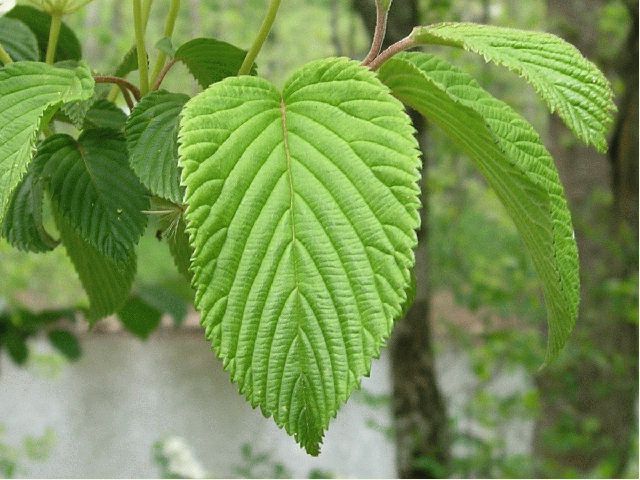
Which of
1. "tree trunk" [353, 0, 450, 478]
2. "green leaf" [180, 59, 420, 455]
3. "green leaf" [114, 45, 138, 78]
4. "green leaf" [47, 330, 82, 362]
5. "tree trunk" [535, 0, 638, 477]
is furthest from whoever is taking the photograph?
"tree trunk" [535, 0, 638, 477]

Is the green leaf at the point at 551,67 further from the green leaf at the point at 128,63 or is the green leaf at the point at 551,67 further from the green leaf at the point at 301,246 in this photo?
the green leaf at the point at 128,63

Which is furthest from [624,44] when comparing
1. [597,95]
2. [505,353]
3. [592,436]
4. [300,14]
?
[300,14]

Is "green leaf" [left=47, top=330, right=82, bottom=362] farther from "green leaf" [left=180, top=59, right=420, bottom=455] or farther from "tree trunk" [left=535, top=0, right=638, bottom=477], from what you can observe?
"green leaf" [left=180, top=59, right=420, bottom=455]

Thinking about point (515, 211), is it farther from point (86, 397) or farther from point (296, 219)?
point (86, 397)

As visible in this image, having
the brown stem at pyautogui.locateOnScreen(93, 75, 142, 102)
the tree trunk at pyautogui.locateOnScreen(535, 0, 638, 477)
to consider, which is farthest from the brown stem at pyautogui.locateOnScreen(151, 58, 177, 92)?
the tree trunk at pyautogui.locateOnScreen(535, 0, 638, 477)

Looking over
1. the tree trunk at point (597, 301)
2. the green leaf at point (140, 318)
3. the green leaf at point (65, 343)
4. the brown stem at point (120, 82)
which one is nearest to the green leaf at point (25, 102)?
the brown stem at point (120, 82)

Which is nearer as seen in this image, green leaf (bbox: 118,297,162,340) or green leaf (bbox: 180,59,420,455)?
green leaf (bbox: 180,59,420,455)

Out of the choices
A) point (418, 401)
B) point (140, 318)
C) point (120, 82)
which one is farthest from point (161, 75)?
point (418, 401)

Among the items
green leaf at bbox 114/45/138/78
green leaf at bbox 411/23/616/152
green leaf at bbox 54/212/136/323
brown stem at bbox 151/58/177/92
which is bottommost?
green leaf at bbox 54/212/136/323
